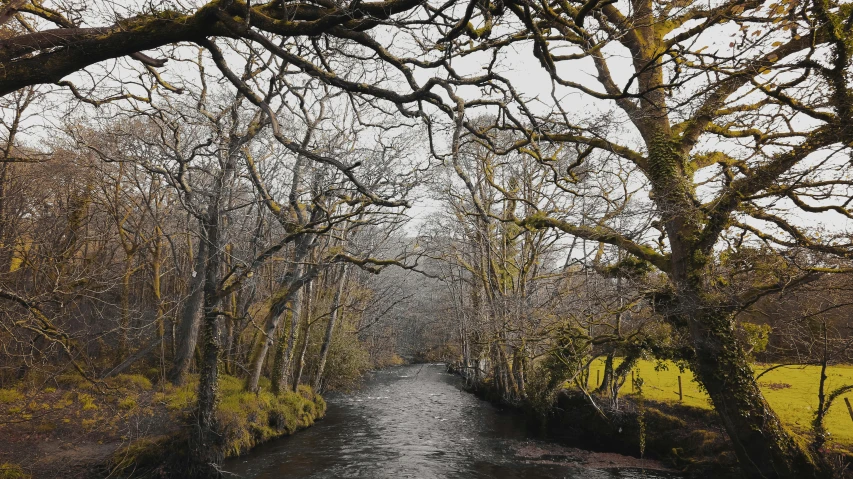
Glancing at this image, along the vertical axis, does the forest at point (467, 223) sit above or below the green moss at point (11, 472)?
above

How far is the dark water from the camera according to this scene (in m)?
10.3

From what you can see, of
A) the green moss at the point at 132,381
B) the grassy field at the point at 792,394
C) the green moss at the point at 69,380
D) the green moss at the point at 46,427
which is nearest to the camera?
the green moss at the point at 46,427

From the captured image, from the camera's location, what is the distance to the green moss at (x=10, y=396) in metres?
9.92

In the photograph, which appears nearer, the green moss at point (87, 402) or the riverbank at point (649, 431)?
the riverbank at point (649, 431)

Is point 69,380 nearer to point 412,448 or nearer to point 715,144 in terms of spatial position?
point 412,448

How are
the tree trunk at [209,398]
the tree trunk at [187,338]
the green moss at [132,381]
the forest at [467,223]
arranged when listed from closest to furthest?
the forest at [467,223] < the tree trunk at [209,398] < the green moss at [132,381] < the tree trunk at [187,338]

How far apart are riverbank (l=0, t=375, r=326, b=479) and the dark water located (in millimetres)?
872

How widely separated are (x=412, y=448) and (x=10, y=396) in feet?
30.7

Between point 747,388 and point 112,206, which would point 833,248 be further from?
point 112,206

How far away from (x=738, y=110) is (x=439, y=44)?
A: 5.35m

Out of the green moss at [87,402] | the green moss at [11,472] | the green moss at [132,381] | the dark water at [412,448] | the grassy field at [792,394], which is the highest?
the grassy field at [792,394]

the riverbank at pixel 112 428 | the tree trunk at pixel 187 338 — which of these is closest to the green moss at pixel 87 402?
the riverbank at pixel 112 428

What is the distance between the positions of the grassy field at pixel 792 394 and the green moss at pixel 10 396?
1415cm

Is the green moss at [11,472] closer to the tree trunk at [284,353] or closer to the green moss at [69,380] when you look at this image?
the green moss at [69,380]
